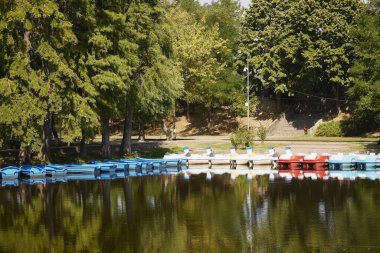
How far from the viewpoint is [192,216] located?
2991cm

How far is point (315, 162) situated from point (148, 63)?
1614 cm

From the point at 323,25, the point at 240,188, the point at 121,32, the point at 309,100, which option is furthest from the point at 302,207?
the point at 309,100

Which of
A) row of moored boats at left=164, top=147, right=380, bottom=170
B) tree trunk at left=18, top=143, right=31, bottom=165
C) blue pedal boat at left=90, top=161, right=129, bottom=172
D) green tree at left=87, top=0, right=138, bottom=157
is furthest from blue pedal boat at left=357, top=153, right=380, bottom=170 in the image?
tree trunk at left=18, top=143, right=31, bottom=165

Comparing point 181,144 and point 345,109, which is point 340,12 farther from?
point 181,144

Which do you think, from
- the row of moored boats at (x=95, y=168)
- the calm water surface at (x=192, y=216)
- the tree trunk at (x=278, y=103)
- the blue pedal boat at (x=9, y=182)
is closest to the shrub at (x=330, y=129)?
the tree trunk at (x=278, y=103)

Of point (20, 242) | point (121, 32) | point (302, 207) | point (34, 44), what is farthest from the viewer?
point (121, 32)

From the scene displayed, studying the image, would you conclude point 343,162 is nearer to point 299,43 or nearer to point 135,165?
point 135,165

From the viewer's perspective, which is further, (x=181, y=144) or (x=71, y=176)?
(x=181, y=144)

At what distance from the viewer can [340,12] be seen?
85375 mm

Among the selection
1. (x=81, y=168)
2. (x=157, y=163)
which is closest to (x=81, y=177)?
(x=81, y=168)

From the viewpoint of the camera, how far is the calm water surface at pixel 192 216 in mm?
23703

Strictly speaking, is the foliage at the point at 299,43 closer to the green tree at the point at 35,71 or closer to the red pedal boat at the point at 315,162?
the red pedal boat at the point at 315,162

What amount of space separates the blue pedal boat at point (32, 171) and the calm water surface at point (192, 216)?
3.13 meters

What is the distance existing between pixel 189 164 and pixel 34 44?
18.4 m
